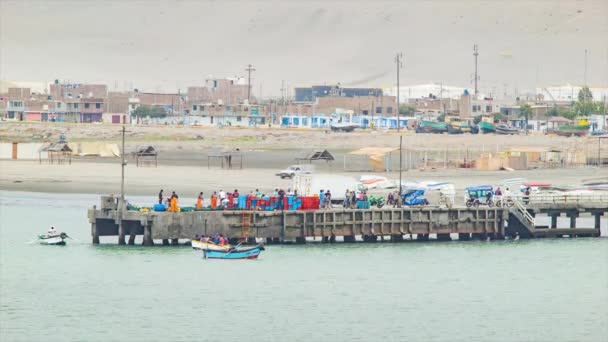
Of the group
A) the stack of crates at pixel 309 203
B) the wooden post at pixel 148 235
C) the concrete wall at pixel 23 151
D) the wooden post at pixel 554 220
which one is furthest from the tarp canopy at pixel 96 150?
the wooden post at pixel 148 235

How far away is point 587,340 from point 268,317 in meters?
12.6

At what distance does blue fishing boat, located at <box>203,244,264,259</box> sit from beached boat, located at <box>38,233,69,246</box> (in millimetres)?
8805

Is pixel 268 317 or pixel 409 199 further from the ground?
pixel 409 199

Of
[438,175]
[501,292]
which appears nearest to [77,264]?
[501,292]

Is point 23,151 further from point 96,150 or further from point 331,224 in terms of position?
point 331,224

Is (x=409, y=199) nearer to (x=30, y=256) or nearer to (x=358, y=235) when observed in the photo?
(x=358, y=235)

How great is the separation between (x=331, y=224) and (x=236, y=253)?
6047mm

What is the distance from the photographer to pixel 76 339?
5294 centimetres

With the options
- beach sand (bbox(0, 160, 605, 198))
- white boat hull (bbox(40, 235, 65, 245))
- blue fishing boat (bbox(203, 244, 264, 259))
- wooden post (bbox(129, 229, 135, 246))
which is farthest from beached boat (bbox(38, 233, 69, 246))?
beach sand (bbox(0, 160, 605, 198))

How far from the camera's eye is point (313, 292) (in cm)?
6241

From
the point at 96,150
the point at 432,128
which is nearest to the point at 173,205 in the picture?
the point at 96,150

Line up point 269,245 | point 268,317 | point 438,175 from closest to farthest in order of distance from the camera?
point 268,317, point 269,245, point 438,175

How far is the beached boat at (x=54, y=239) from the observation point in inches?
2921

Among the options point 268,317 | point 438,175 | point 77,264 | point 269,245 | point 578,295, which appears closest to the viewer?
point 268,317
